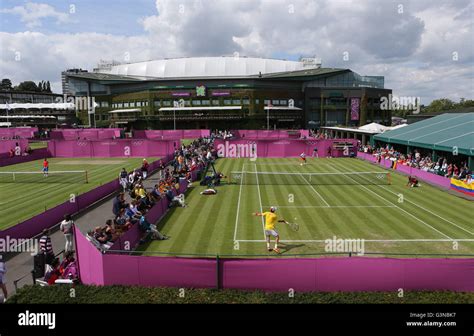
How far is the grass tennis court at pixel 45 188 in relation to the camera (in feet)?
70.4

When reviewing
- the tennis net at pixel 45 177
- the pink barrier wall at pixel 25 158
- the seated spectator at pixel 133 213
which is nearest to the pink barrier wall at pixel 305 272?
the seated spectator at pixel 133 213

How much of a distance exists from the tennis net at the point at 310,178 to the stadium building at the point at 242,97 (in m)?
71.3

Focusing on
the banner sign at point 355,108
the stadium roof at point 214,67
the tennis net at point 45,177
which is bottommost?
the tennis net at point 45,177

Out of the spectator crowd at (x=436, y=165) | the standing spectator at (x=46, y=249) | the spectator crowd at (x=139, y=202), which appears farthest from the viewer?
the spectator crowd at (x=436, y=165)

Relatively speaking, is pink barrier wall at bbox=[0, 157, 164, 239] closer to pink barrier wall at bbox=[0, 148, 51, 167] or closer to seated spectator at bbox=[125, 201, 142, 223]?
seated spectator at bbox=[125, 201, 142, 223]

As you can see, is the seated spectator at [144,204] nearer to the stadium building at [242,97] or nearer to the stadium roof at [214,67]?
the stadium building at [242,97]

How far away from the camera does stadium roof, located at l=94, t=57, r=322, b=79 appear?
12094cm

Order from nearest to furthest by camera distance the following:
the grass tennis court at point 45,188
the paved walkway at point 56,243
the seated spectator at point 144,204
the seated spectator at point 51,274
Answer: the seated spectator at point 51,274, the paved walkway at point 56,243, the seated spectator at point 144,204, the grass tennis court at point 45,188

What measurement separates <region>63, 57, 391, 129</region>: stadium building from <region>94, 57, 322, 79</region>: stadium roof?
33 centimetres

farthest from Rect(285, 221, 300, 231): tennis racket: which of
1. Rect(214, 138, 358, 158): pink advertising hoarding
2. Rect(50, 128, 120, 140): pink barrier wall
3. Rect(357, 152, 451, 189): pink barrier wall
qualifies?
Rect(50, 128, 120, 140): pink barrier wall

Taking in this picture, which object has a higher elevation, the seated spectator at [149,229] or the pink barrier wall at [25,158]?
the pink barrier wall at [25,158]

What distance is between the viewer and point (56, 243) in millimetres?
16359

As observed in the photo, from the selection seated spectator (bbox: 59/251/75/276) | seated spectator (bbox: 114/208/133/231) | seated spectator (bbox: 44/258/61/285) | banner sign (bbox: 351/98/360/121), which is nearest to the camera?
seated spectator (bbox: 44/258/61/285)
